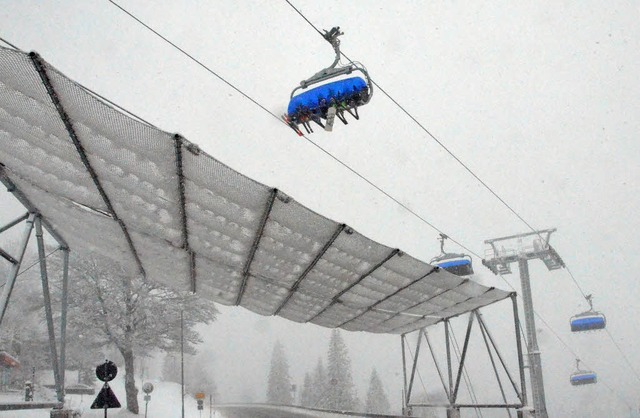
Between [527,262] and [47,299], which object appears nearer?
[47,299]

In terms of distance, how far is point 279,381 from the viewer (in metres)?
91.7

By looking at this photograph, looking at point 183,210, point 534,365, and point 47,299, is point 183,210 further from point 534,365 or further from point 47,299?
point 534,365

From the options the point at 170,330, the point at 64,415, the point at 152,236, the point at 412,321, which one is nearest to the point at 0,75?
the point at 152,236

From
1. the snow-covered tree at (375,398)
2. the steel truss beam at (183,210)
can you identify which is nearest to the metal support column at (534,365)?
the steel truss beam at (183,210)

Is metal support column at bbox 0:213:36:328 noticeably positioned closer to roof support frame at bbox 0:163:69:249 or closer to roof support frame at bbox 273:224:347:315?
roof support frame at bbox 0:163:69:249

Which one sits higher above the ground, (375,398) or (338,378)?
(338,378)

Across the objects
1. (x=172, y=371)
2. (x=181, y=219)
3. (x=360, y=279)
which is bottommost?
(x=172, y=371)

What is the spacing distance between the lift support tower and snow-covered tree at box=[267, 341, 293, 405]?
209ft

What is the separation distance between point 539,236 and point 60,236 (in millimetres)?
28043

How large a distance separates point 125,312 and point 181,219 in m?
19.2

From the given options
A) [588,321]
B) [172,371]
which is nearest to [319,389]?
[172,371]

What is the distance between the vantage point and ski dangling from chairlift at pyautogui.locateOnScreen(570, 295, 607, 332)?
3142 centimetres

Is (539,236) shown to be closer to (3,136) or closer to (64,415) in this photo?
(64,415)

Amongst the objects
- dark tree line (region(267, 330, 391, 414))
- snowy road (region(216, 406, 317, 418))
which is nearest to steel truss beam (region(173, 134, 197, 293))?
snowy road (region(216, 406, 317, 418))
